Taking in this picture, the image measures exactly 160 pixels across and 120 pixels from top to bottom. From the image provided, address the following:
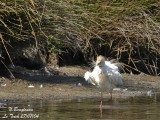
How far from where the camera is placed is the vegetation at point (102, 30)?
12672mm

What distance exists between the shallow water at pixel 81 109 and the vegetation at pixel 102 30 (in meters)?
1.67

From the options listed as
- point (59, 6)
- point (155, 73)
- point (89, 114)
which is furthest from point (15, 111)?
point (155, 73)

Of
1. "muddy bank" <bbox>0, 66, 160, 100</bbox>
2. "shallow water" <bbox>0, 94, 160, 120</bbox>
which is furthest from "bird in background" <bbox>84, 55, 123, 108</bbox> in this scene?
"muddy bank" <bbox>0, 66, 160, 100</bbox>

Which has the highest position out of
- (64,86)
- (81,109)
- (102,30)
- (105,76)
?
(102,30)

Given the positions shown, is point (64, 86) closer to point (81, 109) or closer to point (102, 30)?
point (102, 30)

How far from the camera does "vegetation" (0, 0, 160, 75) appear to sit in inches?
499

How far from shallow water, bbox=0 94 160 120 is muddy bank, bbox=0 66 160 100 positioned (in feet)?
1.57

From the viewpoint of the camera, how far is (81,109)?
34.1ft

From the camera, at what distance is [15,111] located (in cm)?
984

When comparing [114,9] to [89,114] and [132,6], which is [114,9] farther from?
[89,114]

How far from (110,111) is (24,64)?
4.39 m

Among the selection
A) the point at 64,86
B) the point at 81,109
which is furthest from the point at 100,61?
the point at 81,109

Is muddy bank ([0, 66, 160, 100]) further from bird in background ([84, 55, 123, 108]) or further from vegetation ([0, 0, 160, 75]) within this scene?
vegetation ([0, 0, 160, 75])

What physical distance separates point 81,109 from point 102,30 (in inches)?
187
